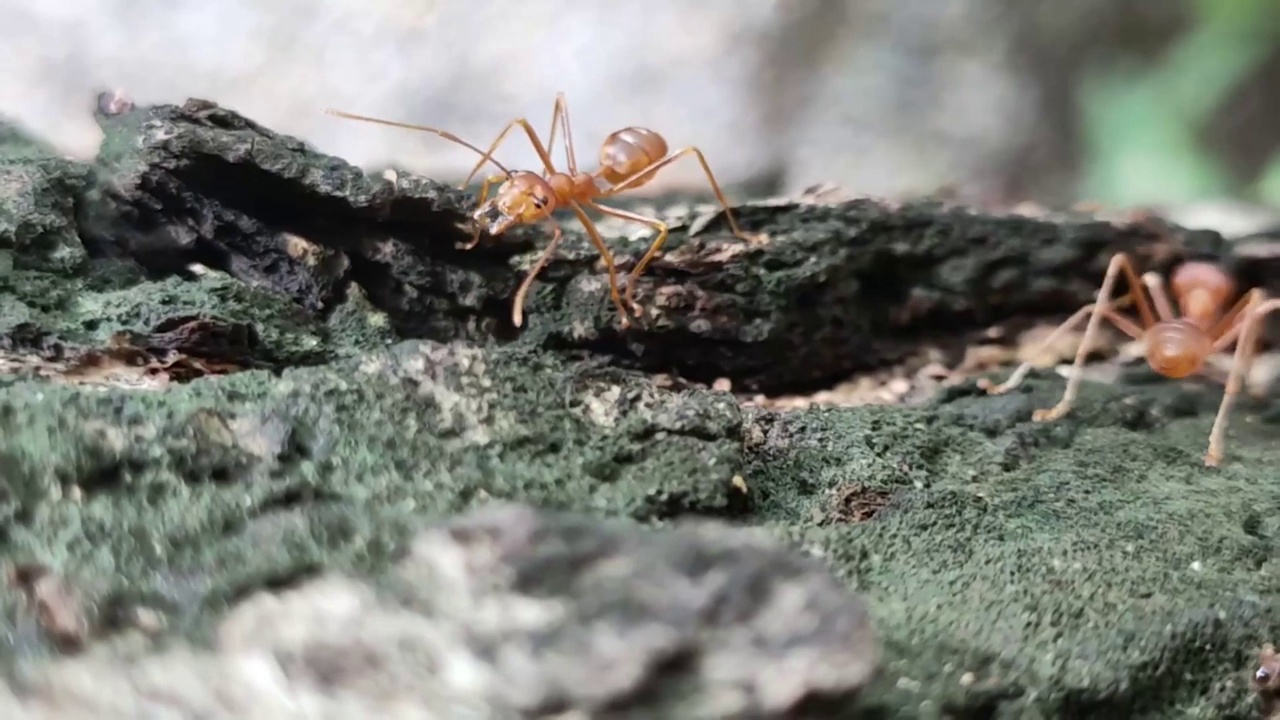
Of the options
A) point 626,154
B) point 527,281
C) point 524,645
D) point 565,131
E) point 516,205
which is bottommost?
point 524,645

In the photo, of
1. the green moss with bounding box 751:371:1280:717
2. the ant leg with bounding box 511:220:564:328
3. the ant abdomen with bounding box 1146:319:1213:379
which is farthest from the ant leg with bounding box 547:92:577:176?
the ant abdomen with bounding box 1146:319:1213:379

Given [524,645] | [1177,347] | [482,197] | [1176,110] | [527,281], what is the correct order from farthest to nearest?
[1176,110], [1177,347], [482,197], [527,281], [524,645]

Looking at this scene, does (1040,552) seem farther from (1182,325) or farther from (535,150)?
(535,150)

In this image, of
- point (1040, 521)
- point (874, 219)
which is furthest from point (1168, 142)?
point (1040, 521)

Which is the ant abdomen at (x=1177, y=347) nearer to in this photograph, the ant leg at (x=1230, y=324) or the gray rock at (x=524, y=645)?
the ant leg at (x=1230, y=324)

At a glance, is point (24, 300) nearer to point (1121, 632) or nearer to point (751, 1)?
point (1121, 632)

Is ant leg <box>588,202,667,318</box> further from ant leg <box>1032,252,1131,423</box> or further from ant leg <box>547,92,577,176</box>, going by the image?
ant leg <box>1032,252,1131,423</box>

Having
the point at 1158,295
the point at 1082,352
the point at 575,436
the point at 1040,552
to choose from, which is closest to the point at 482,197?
the point at 575,436

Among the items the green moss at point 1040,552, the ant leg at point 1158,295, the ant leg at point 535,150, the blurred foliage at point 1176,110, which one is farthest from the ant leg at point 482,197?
the blurred foliage at point 1176,110
